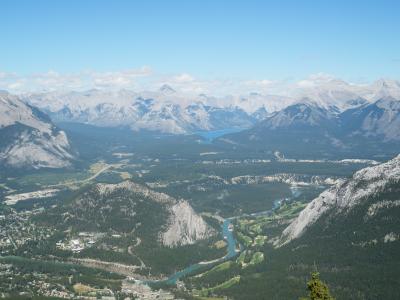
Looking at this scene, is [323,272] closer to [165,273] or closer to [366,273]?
[366,273]

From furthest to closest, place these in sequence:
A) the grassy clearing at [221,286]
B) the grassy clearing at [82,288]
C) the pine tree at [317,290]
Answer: the grassy clearing at [221,286] < the grassy clearing at [82,288] < the pine tree at [317,290]

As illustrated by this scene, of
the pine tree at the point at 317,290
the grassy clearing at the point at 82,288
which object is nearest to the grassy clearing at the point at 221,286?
the grassy clearing at the point at 82,288

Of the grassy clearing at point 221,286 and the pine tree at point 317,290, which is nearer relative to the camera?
the pine tree at point 317,290

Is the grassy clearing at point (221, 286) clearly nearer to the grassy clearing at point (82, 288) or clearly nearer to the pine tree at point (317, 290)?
the grassy clearing at point (82, 288)

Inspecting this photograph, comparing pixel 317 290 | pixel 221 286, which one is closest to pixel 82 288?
pixel 221 286

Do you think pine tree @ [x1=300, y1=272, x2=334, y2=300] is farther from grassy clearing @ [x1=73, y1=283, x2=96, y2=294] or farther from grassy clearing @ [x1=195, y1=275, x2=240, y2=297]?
grassy clearing @ [x1=73, y1=283, x2=96, y2=294]

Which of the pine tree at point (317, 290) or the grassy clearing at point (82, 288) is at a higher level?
the pine tree at point (317, 290)

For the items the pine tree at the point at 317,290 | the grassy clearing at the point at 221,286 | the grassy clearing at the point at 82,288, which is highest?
the pine tree at the point at 317,290

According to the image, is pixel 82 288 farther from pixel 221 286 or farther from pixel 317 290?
pixel 317 290

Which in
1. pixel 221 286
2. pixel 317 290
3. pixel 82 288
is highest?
pixel 317 290

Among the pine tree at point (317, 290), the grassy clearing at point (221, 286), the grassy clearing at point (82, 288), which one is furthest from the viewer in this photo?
the grassy clearing at point (221, 286)

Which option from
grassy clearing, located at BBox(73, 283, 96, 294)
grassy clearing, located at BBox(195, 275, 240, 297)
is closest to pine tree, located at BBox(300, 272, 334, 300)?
grassy clearing, located at BBox(195, 275, 240, 297)
